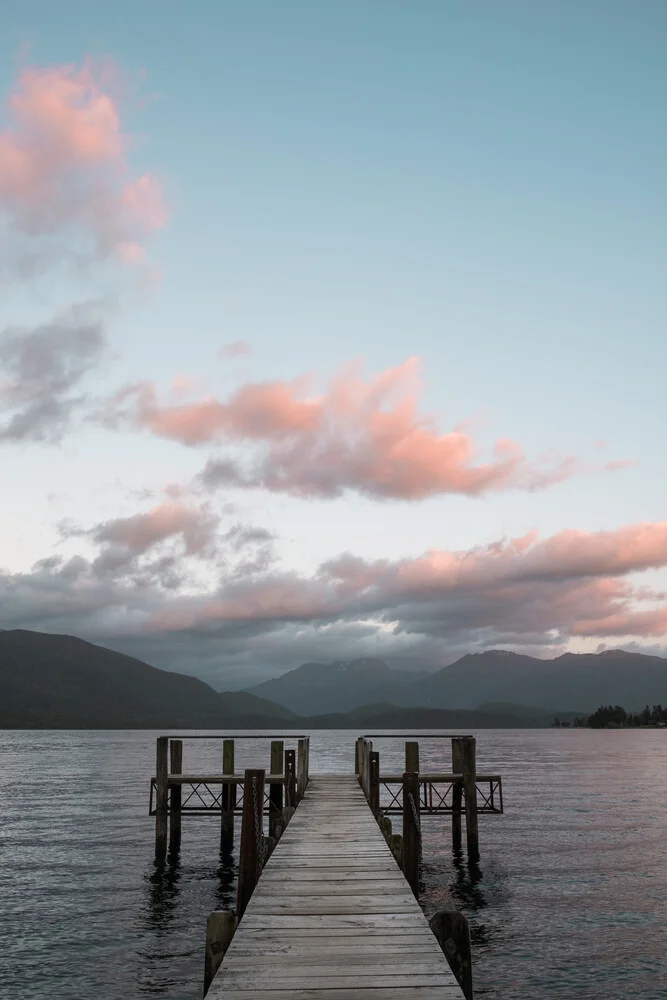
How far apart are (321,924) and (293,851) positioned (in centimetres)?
595

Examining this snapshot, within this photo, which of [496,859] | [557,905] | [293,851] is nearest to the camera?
[293,851]

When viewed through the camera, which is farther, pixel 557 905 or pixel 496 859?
pixel 496 859

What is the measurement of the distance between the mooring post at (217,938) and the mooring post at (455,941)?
2.42 metres

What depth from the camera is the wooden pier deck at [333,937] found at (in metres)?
8.34

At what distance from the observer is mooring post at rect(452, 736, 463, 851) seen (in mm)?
30536

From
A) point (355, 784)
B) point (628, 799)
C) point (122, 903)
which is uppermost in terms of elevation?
point (355, 784)

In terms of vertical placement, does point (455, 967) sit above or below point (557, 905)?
above

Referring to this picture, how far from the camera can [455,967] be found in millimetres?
9562

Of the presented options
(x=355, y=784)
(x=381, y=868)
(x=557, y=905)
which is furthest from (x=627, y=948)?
(x=355, y=784)

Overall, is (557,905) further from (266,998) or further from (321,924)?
(266,998)

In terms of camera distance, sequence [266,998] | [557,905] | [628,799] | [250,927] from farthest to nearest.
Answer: [628,799], [557,905], [250,927], [266,998]

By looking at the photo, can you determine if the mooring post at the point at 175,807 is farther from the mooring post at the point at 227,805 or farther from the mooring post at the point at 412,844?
the mooring post at the point at 412,844

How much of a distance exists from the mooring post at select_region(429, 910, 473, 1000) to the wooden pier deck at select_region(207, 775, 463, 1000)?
16cm

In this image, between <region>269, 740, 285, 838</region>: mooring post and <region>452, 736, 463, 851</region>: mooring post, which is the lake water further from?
<region>269, 740, 285, 838</region>: mooring post
